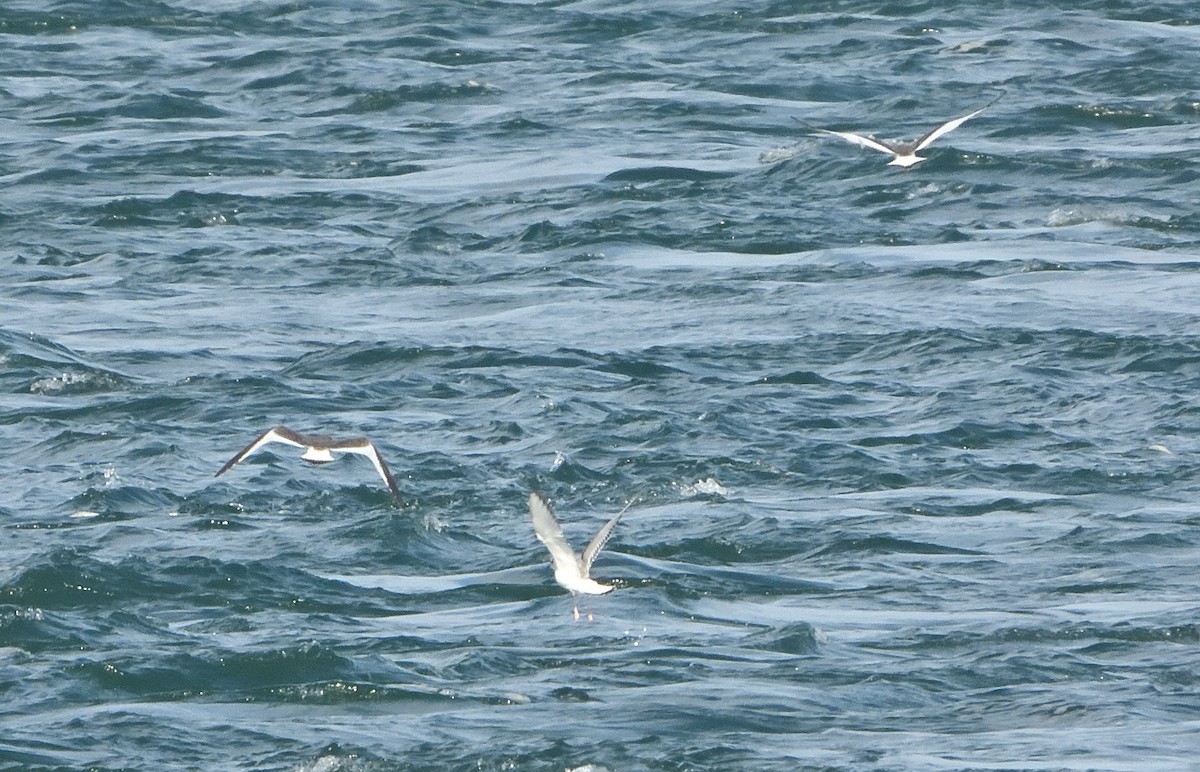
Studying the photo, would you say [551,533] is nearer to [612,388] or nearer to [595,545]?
[595,545]

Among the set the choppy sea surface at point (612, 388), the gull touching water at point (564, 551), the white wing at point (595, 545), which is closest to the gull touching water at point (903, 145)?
the choppy sea surface at point (612, 388)

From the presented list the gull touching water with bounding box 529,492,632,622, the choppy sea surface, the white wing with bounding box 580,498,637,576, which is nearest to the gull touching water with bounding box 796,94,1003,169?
the choppy sea surface

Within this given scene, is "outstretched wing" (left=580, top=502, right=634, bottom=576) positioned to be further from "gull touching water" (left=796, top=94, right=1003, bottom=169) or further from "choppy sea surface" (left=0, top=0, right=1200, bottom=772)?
"gull touching water" (left=796, top=94, right=1003, bottom=169)

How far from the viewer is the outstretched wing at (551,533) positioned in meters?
11.2

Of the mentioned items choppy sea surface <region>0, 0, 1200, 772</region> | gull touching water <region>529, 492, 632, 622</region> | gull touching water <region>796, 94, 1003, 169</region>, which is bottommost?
choppy sea surface <region>0, 0, 1200, 772</region>

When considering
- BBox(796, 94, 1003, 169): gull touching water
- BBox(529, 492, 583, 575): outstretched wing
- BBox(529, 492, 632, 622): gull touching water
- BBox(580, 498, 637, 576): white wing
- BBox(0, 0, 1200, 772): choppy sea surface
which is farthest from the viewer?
BBox(796, 94, 1003, 169): gull touching water

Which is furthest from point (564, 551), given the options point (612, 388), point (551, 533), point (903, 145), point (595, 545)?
point (903, 145)

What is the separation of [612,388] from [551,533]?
7.94 m

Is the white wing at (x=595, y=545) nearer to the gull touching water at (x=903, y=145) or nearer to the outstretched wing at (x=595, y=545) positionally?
the outstretched wing at (x=595, y=545)

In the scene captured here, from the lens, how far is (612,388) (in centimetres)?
1942

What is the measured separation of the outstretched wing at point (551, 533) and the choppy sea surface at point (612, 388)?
76 cm

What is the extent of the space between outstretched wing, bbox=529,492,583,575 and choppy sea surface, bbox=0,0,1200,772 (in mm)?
764

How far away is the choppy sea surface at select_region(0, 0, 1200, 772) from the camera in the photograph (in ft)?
42.1

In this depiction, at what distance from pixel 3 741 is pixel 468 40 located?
22244mm
